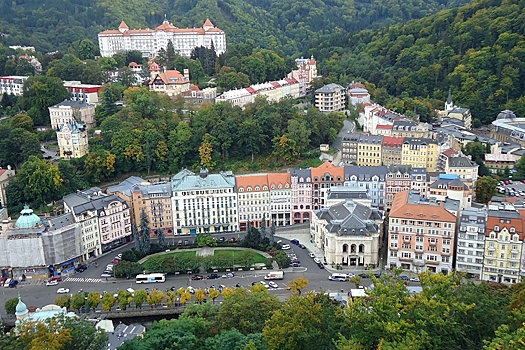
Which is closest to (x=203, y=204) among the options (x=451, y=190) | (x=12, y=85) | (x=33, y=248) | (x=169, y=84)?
(x=33, y=248)

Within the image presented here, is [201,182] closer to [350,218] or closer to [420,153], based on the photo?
[350,218]

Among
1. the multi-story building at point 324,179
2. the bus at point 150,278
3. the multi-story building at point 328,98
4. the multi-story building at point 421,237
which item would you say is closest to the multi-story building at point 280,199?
the multi-story building at point 324,179


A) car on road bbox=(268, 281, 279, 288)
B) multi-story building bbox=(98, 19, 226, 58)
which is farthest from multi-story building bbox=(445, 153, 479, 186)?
multi-story building bbox=(98, 19, 226, 58)

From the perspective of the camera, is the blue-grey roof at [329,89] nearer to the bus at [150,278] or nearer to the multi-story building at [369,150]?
the multi-story building at [369,150]

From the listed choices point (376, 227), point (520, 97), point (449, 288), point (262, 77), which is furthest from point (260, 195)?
point (520, 97)

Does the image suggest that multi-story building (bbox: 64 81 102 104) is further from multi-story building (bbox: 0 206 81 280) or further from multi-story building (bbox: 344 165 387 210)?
multi-story building (bbox: 344 165 387 210)
